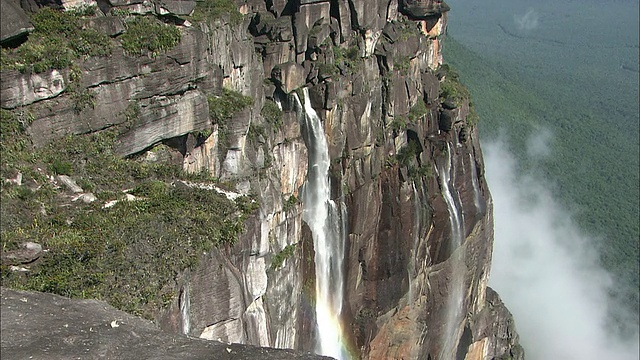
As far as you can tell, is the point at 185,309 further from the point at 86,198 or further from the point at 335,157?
the point at 335,157

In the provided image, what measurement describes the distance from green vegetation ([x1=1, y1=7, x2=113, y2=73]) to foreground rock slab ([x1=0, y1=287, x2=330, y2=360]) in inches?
276

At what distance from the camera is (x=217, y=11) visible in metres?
23.8

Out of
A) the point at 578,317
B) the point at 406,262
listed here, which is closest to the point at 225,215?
the point at 406,262

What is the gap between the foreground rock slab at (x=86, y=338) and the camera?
960 centimetres

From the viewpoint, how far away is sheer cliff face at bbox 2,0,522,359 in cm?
1727

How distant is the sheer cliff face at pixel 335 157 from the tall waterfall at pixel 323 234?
1.40 ft

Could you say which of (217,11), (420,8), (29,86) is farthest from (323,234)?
(29,86)

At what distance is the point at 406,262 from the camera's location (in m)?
32.5

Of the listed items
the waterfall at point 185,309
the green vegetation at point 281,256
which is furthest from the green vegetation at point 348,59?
the waterfall at point 185,309

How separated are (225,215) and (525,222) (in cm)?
6267

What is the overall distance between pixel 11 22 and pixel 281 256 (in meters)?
10.8

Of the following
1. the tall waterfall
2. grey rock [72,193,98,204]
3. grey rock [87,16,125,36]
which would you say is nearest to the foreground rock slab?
grey rock [72,193,98,204]

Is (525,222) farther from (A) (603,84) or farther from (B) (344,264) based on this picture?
(A) (603,84)

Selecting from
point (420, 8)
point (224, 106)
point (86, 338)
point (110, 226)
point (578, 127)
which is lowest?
point (86, 338)
